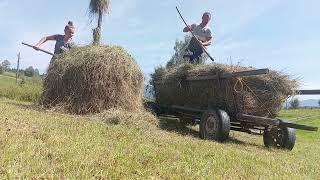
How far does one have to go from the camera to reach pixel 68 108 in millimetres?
11516

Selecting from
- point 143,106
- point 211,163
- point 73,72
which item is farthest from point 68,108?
point 211,163

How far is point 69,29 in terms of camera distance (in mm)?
14539

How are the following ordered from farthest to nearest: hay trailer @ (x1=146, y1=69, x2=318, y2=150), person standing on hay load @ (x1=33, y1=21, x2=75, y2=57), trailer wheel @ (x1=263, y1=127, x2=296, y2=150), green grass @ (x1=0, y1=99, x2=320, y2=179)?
person standing on hay load @ (x1=33, y1=21, x2=75, y2=57) < trailer wheel @ (x1=263, y1=127, x2=296, y2=150) < hay trailer @ (x1=146, y1=69, x2=318, y2=150) < green grass @ (x1=0, y1=99, x2=320, y2=179)

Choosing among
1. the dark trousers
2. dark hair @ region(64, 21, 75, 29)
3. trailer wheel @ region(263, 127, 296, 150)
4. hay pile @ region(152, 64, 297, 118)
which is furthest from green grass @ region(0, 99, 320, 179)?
dark hair @ region(64, 21, 75, 29)

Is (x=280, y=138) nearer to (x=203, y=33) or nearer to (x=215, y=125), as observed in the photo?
(x=215, y=125)

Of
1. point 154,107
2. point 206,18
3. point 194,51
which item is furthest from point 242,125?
point 206,18

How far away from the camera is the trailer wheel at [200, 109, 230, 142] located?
32.4ft

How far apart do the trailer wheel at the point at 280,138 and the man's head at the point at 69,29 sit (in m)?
6.70

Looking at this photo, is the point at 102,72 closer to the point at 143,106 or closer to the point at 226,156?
the point at 143,106

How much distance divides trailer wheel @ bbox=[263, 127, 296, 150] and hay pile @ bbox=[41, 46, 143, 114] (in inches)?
128

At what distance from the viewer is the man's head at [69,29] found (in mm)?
14547

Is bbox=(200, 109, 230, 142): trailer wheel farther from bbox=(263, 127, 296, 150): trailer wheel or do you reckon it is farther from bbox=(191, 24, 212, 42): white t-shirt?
bbox=(191, 24, 212, 42): white t-shirt

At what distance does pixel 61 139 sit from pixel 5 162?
5.39ft

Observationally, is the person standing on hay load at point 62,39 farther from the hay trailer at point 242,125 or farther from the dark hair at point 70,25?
the hay trailer at point 242,125
